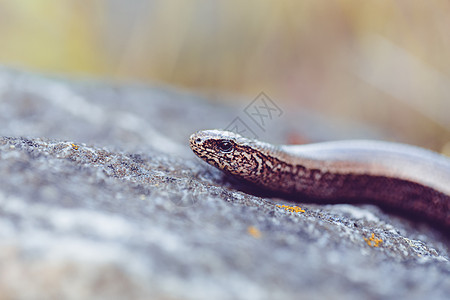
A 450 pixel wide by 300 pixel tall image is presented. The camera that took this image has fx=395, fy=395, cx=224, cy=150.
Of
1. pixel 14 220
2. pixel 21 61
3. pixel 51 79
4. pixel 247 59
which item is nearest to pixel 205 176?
pixel 14 220

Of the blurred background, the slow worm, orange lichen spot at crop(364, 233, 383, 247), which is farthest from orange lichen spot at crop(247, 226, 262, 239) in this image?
the blurred background

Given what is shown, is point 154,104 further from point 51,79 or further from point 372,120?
point 372,120

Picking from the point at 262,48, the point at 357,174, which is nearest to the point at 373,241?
the point at 357,174

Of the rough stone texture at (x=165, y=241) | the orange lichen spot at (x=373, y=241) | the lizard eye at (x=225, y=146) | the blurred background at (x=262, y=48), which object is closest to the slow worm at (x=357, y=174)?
the lizard eye at (x=225, y=146)

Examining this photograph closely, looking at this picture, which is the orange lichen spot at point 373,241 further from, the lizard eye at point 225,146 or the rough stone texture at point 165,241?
the lizard eye at point 225,146

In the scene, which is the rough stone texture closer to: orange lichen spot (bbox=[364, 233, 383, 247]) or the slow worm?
orange lichen spot (bbox=[364, 233, 383, 247])
